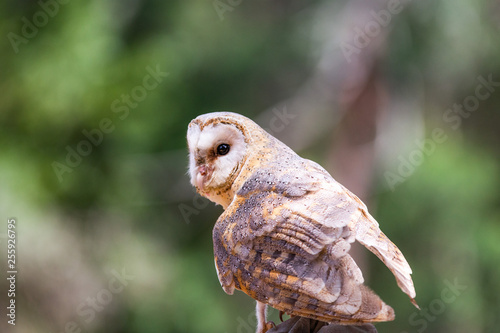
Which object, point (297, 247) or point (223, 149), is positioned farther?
point (223, 149)

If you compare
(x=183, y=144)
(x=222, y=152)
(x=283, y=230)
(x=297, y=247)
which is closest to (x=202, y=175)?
(x=222, y=152)

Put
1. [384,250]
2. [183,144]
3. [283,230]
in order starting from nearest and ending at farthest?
[384,250]
[283,230]
[183,144]

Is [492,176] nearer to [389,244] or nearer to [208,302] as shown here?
[208,302]

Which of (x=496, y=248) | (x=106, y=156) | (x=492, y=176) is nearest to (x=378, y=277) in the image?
(x=496, y=248)

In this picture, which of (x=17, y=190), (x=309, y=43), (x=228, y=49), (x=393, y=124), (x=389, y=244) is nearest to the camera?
(x=389, y=244)

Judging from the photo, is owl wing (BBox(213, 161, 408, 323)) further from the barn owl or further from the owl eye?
the owl eye

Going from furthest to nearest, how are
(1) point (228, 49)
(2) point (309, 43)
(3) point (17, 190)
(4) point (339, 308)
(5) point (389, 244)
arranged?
(1) point (228, 49) → (2) point (309, 43) → (3) point (17, 190) → (5) point (389, 244) → (4) point (339, 308)

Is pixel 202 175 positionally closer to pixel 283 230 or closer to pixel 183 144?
pixel 283 230
